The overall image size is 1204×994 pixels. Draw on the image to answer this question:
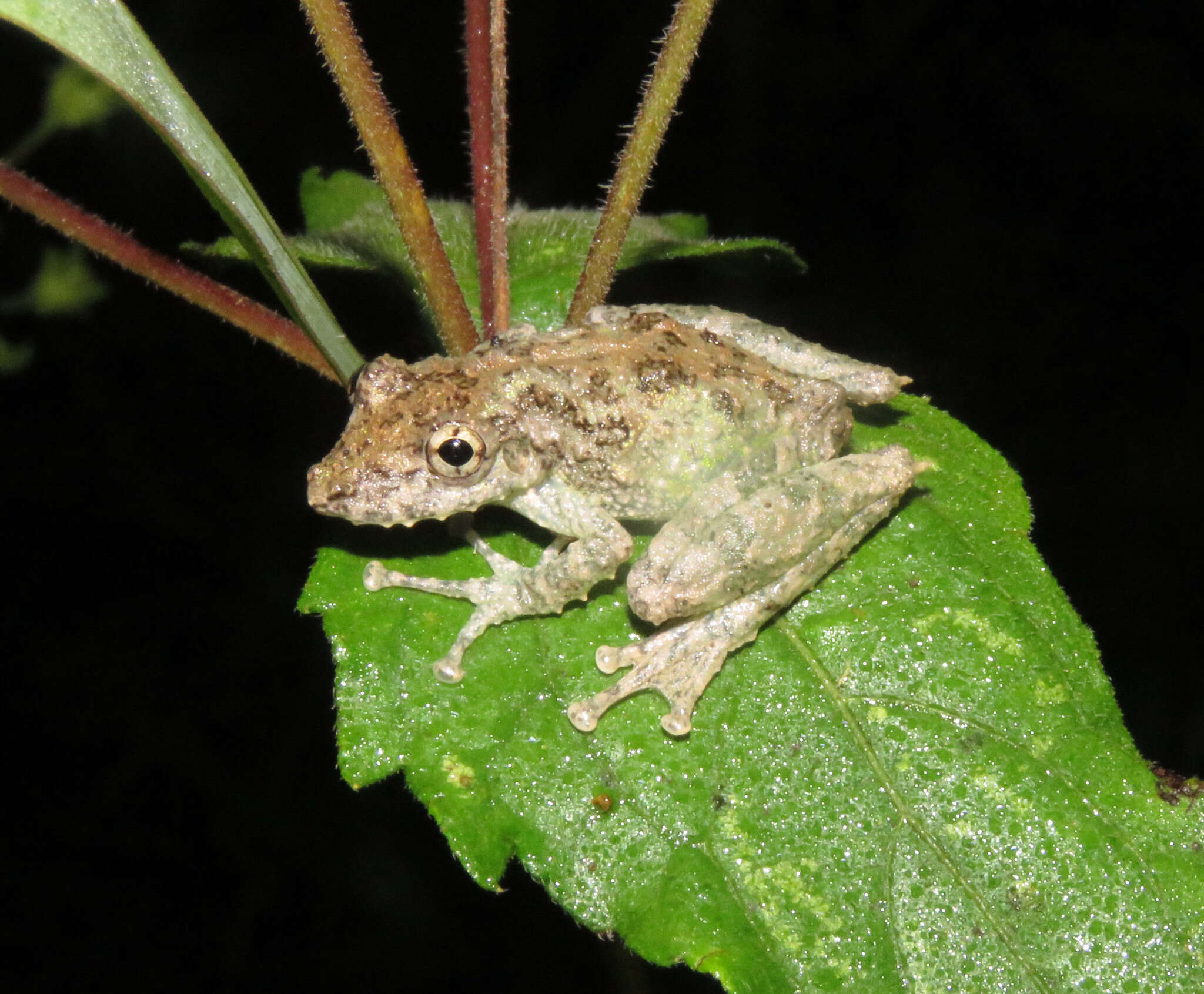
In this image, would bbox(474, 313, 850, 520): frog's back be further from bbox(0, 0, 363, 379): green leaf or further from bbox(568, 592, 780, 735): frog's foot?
bbox(0, 0, 363, 379): green leaf

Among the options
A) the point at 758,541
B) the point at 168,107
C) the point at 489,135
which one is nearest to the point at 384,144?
the point at 489,135

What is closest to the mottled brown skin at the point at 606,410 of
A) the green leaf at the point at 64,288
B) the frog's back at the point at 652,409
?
the frog's back at the point at 652,409

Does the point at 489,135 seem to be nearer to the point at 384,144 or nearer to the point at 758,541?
the point at 384,144

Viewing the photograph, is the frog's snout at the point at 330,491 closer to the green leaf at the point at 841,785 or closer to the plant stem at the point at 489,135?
the green leaf at the point at 841,785

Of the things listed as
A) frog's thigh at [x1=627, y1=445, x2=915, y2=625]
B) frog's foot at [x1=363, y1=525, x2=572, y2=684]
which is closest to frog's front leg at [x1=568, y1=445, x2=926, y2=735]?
frog's thigh at [x1=627, y1=445, x2=915, y2=625]

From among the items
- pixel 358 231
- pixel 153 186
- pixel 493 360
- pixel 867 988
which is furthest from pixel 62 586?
pixel 867 988

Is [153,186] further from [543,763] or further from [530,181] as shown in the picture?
[543,763]

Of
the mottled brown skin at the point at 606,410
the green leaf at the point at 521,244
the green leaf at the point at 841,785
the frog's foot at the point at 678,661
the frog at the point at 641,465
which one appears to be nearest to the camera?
the green leaf at the point at 841,785
